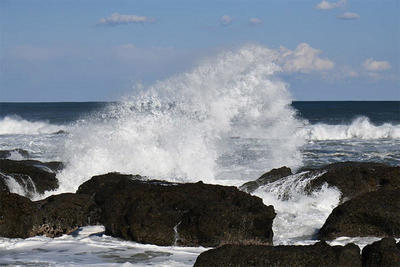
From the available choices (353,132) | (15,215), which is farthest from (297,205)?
(353,132)

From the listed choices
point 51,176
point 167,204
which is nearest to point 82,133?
point 51,176

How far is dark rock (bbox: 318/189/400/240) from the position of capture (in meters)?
9.51

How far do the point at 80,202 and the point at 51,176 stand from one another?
4.92m

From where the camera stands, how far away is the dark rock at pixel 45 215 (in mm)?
9734

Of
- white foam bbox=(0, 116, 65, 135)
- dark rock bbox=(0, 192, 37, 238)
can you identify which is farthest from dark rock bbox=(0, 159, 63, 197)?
white foam bbox=(0, 116, 65, 135)

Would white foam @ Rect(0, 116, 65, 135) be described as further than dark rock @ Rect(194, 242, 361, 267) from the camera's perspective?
Yes

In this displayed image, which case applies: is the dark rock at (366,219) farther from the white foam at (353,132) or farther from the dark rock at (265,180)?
the white foam at (353,132)

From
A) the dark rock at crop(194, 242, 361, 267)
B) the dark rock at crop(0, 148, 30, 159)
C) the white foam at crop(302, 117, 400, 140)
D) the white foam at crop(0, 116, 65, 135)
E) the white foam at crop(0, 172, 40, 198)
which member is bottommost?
the dark rock at crop(194, 242, 361, 267)

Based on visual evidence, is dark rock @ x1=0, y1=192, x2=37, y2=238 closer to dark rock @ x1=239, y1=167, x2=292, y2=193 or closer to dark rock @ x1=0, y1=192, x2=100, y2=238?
dark rock @ x1=0, y1=192, x2=100, y2=238

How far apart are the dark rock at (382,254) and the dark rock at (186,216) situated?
2.59m

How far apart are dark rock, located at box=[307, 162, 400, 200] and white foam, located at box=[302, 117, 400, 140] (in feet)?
94.8

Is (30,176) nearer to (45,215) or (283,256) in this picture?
(45,215)

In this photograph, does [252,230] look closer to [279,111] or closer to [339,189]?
[339,189]

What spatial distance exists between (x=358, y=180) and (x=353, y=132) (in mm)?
31807
